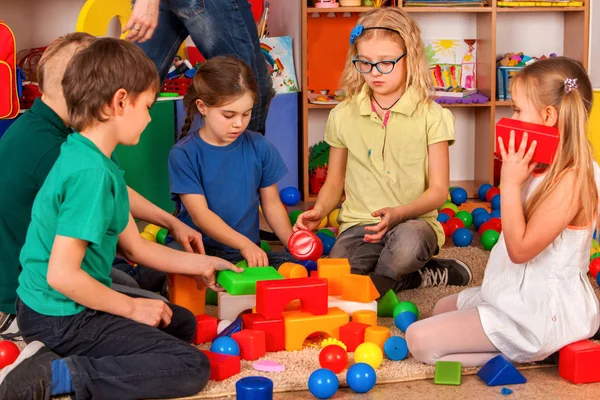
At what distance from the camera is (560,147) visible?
1.53 meters

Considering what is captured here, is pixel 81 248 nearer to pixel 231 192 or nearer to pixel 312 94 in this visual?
pixel 231 192

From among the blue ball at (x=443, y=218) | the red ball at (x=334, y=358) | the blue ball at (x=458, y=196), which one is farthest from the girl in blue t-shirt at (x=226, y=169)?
the blue ball at (x=458, y=196)

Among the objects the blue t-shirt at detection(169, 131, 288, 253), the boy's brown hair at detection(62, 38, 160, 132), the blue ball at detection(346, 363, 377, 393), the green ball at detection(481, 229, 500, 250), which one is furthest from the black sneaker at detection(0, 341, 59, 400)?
the green ball at detection(481, 229, 500, 250)

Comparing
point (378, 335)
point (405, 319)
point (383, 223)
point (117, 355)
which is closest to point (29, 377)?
point (117, 355)

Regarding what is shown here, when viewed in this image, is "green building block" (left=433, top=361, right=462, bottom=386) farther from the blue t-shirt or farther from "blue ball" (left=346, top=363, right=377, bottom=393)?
the blue t-shirt

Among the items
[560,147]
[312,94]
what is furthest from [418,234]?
[312,94]

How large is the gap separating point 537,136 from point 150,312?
2.49 ft

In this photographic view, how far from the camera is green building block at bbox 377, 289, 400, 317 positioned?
6.21 ft

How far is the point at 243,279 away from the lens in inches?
67.8

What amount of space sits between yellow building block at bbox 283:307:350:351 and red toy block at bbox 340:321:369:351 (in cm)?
2

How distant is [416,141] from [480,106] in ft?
5.16

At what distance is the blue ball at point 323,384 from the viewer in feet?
4.63

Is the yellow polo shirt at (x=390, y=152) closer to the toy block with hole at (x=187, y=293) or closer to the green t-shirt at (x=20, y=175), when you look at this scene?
the toy block with hole at (x=187, y=293)

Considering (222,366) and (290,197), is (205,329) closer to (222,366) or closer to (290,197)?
(222,366)
